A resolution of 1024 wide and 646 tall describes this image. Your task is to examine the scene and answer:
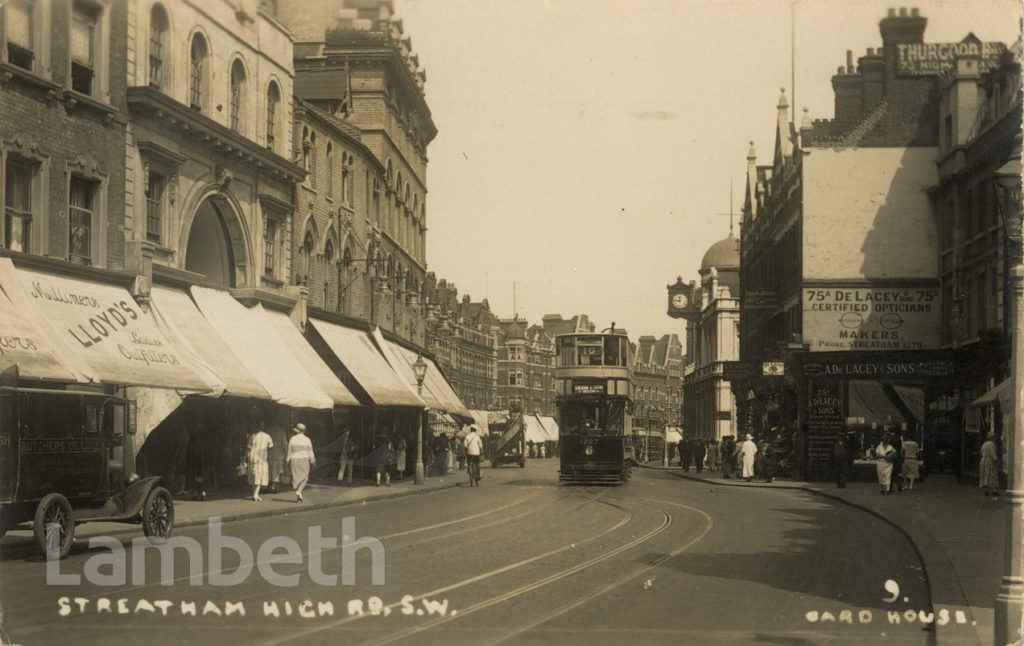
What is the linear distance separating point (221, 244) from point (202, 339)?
5.58 meters

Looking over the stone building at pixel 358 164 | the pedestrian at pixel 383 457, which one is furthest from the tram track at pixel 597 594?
the pedestrian at pixel 383 457

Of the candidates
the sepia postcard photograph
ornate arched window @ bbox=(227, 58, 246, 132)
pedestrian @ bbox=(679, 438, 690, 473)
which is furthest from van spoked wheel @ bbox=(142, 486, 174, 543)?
pedestrian @ bbox=(679, 438, 690, 473)

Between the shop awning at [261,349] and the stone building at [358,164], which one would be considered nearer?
the shop awning at [261,349]

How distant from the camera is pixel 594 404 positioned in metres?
40.4

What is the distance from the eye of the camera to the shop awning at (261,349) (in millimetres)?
28156

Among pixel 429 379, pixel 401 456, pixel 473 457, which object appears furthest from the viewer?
pixel 429 379

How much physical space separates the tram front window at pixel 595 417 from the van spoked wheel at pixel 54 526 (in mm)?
25669

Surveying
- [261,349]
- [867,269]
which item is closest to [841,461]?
[867,269]

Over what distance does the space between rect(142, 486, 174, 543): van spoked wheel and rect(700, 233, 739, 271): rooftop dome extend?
278 feet

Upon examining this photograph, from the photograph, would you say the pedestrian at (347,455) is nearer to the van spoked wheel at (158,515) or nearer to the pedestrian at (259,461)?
the pedestrian at (259,461)

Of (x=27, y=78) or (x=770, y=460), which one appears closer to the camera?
(x=27, y=78)

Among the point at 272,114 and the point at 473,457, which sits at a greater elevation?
the point at 272,114

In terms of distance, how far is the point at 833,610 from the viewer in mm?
12188

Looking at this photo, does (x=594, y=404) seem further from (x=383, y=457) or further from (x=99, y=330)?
(x=99, y=330)
